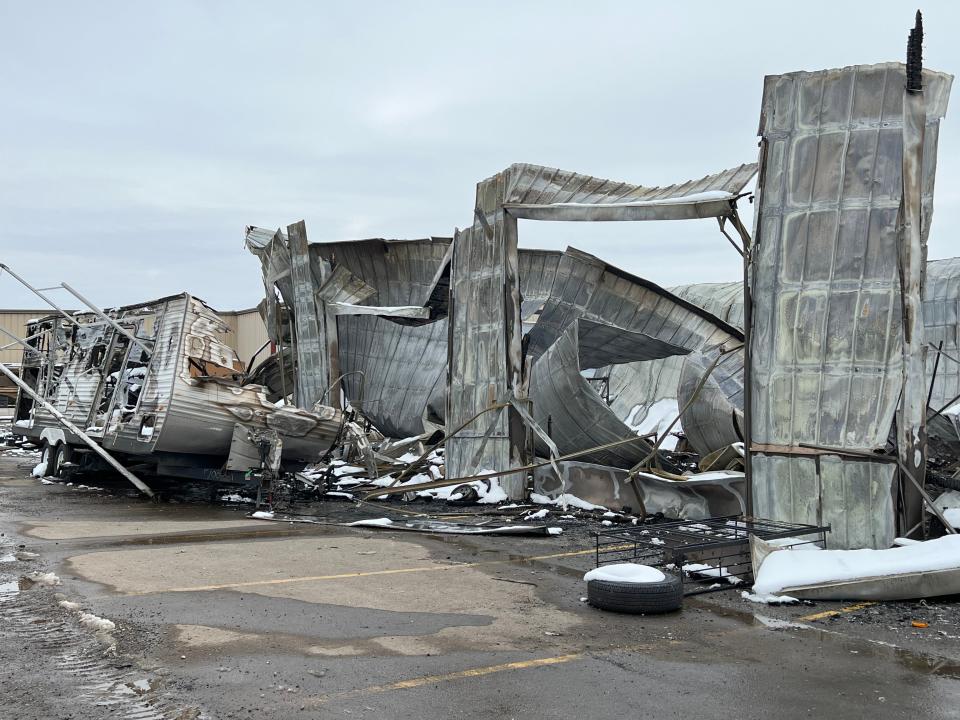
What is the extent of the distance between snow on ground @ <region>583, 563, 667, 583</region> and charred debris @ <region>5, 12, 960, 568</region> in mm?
2079

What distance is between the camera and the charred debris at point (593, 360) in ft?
29.9

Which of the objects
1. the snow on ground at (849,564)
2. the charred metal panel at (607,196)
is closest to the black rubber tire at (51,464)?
the charred metal panel at (607,196)

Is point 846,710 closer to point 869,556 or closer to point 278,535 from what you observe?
point 869,556

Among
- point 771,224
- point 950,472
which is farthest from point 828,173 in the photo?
point 950,472

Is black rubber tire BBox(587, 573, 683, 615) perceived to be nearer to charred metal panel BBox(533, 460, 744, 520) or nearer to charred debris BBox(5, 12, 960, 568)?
charred debris BBox(5, 12, 960, 568)

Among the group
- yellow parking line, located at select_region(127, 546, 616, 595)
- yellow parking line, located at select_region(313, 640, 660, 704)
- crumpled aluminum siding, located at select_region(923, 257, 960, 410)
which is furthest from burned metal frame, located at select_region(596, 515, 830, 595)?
crumpled aluminum siding, located at select_region(923, 257, 960, 410)

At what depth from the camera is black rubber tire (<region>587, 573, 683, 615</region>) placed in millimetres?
6883

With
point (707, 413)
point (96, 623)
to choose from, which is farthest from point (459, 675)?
point (707, 413)

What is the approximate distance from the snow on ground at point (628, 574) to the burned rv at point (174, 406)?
8220 mm

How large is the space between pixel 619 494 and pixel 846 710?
8.35m

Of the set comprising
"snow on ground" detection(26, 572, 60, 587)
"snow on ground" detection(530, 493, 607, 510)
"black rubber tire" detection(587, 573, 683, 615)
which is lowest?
"snow on ground" detection(26, 572, 60, 587)

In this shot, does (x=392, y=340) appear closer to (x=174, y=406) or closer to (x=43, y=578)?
(x=174, y=406)

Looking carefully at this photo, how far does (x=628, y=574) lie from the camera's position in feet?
23.7

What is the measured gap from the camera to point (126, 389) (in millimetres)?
15836
